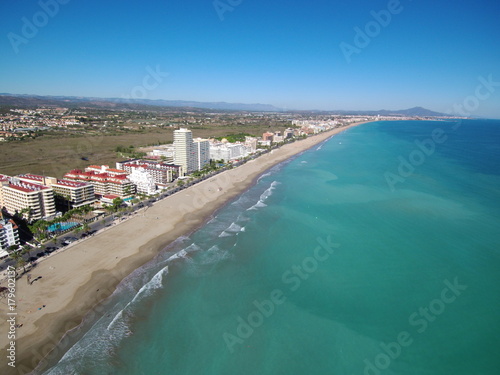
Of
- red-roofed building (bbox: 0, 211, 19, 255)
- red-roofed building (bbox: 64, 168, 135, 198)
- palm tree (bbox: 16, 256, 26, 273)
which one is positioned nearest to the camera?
palm tree (bbox: 16, 256, 26, 273)

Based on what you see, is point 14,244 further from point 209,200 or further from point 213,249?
point 209,200

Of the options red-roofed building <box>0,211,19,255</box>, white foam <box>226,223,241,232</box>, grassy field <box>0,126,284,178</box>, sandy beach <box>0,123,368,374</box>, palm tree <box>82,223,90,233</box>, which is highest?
red-roofed building <box>0,211,19,255</box>

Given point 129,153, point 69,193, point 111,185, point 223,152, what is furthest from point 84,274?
point 129,153

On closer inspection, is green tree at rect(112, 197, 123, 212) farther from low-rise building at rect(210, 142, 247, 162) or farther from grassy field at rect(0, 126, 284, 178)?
low-rise building at rect(210, 142, 247, 162)

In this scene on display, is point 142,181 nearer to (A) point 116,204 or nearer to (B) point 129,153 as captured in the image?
(A) point 116,204

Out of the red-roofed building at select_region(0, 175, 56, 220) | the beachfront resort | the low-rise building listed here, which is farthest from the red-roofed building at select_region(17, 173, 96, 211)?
the low-rise building

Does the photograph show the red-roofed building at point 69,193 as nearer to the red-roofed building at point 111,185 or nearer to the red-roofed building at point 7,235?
the red-roofed building at point 111,185

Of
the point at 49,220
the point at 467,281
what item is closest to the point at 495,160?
the point at 467,281
